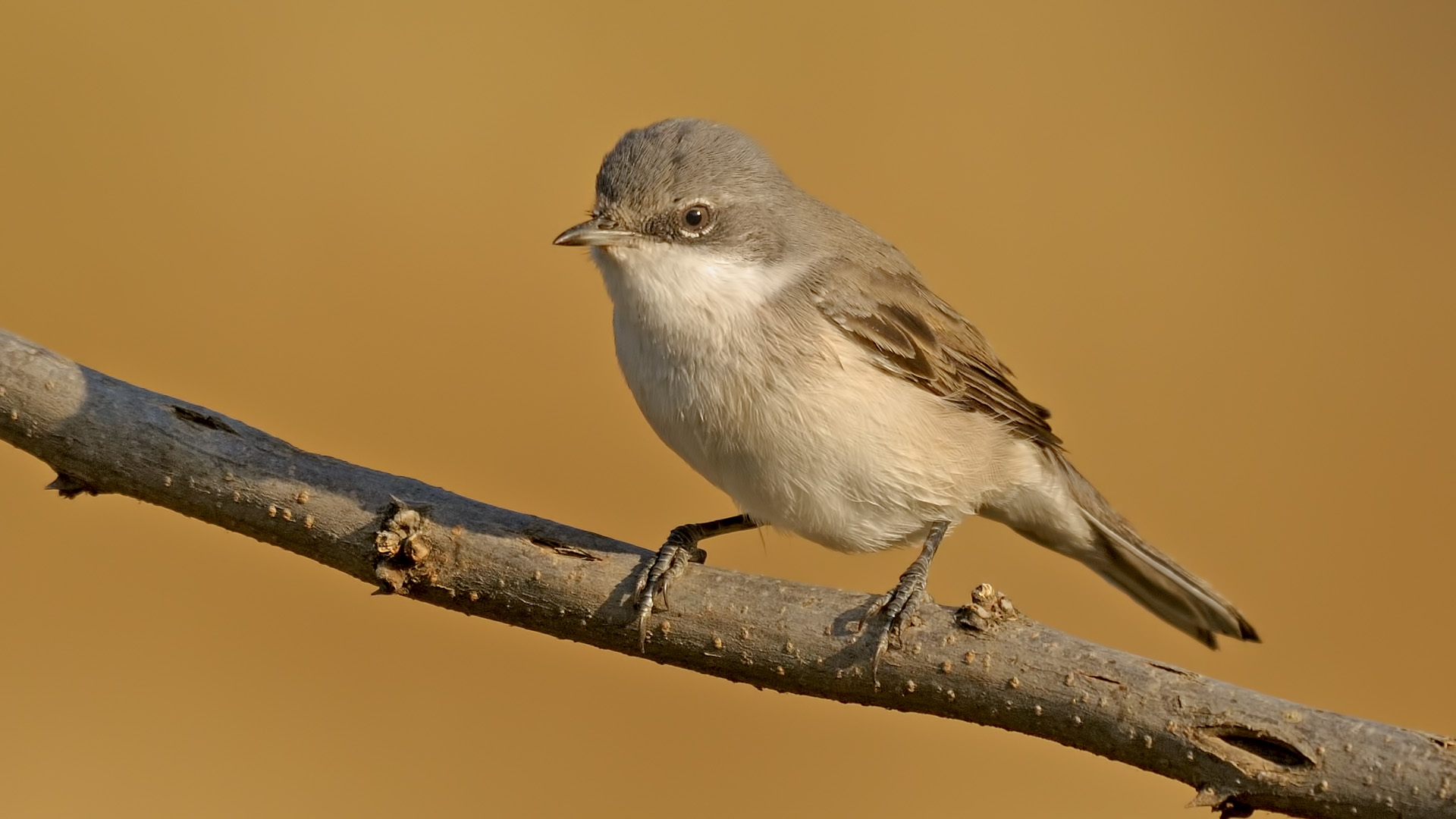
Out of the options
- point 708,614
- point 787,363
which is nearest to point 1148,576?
point 787,363

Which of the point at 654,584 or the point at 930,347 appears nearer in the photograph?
the point at 654,584

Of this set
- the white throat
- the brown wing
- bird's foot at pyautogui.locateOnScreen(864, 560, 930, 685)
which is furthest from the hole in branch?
the white throat

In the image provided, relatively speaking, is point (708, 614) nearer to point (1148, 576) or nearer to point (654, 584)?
point (654, 584)

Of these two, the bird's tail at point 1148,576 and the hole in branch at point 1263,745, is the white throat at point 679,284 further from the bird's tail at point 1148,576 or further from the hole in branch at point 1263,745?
the hole in branch at point 1263,745

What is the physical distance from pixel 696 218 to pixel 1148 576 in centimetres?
199

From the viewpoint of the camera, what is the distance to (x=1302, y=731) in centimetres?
232

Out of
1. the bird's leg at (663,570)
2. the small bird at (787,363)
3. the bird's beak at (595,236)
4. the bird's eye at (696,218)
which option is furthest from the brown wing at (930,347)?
the bird's leg at (663,570)

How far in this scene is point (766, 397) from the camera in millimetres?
3328

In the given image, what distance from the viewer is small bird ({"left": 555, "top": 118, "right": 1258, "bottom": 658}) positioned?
3357 millimetres

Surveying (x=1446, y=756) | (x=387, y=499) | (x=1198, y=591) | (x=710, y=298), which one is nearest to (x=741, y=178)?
(x=710, y=298)

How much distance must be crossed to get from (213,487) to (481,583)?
2.39 feet

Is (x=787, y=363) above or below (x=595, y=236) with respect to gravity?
below

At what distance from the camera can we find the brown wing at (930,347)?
11.8ft

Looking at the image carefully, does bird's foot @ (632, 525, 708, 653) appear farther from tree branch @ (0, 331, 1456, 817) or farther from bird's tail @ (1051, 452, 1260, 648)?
bird's tail @ (1051, 452, 1260, 648)
